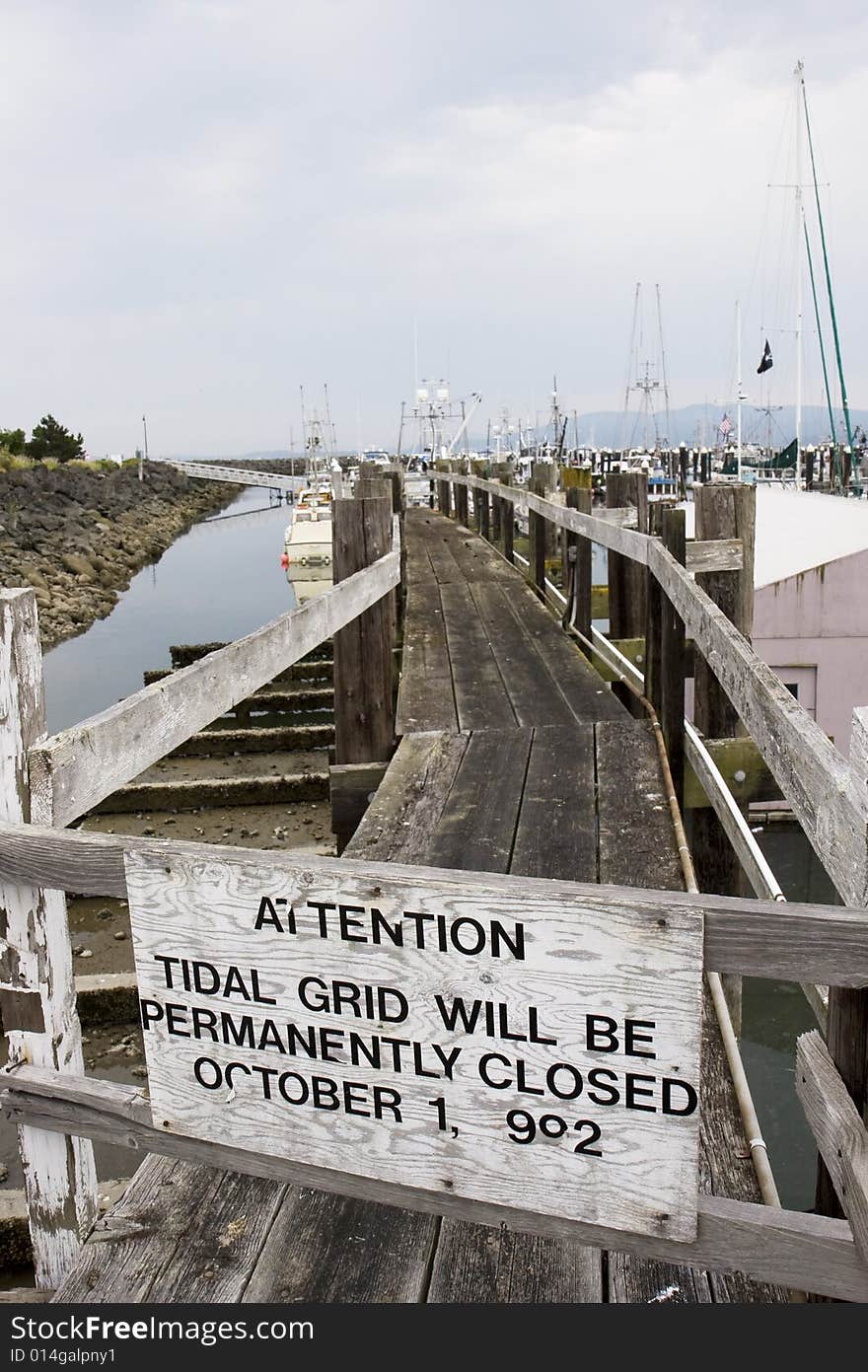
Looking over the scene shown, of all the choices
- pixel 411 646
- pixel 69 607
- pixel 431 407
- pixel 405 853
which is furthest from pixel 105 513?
pixel 405 853

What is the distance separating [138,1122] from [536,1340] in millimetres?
868

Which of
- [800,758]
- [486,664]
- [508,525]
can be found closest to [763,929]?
[800,758]

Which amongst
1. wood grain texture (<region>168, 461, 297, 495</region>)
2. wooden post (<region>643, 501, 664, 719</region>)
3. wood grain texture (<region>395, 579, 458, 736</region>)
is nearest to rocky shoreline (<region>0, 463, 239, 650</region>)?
wood grain texture (<region>395, 579, 458, 736</region>)

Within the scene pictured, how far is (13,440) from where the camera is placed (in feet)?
206

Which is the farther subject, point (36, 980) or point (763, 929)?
point (36, 980)

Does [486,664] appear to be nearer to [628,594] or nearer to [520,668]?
[520,668]

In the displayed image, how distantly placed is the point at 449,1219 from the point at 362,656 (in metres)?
3.56

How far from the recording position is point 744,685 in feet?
9.28

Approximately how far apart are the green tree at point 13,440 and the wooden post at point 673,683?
2451 inches

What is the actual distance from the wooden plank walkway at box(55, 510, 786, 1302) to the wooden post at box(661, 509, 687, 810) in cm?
15

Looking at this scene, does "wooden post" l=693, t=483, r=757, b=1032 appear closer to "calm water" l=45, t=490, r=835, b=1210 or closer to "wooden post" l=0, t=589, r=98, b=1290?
"wooden post" l=0, t=589, r=98, b=1290

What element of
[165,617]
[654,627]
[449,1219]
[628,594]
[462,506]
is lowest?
[165,617]

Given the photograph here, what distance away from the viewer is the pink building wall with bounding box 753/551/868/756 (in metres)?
14.3

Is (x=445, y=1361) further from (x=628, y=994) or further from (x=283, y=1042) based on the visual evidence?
(x=628, y=994)
